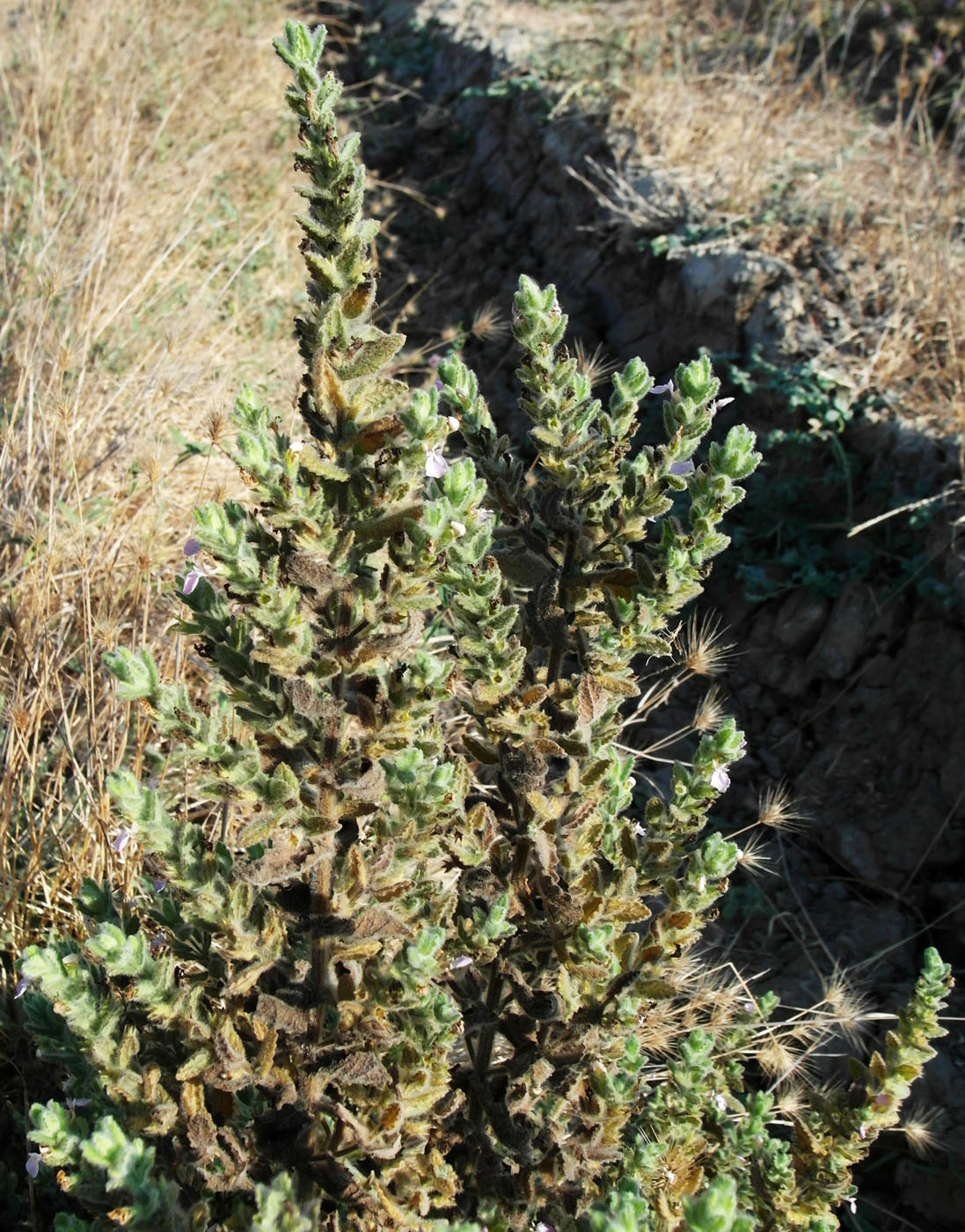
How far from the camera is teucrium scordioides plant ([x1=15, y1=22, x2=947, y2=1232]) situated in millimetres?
1563

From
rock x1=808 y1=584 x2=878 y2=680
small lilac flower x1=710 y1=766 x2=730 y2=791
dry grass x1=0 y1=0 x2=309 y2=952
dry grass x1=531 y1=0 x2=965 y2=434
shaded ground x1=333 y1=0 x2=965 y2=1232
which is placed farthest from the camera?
dry grass x1=531 y1=0 x2=965 y2=434

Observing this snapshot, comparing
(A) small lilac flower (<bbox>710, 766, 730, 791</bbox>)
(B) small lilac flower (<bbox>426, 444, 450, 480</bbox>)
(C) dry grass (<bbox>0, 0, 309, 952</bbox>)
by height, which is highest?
(B) small lilac flower (<bbox>426, 444, 450, 480</bbox>)

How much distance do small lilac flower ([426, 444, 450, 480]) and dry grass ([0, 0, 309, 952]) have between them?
50.1 inches

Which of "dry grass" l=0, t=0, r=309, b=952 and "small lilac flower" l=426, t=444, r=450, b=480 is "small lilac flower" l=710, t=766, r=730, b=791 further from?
"dry grass" l=0, t=0, r=309, b=952

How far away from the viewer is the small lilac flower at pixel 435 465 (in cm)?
156

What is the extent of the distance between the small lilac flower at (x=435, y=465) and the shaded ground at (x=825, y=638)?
7.06ft

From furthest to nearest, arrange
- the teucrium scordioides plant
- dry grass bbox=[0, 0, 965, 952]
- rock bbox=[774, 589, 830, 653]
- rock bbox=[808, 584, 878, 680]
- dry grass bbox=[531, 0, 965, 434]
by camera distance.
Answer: dry grass bbox=[531, 0, 965, 434]
rock bbox=[774, 589, 830, 653]
rock bbox=[808, 584, 878, 680]
dry grass bbox=[0, 0, 965, 952]
the teucrium scordioides plant

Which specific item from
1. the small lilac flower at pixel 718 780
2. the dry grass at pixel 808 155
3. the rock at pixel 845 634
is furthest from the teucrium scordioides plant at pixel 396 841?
the dry grass at pixel 808 155

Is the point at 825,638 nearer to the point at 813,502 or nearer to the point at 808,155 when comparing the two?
the point at 813,502

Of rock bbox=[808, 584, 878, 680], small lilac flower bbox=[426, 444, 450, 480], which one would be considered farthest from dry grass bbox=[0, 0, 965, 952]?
small lilac flower bbox=[426, 444, 450, 480]

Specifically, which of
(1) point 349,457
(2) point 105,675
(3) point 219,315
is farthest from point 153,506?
(1) point 349,457

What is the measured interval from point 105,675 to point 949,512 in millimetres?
2791

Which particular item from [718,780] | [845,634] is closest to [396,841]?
[718,780]

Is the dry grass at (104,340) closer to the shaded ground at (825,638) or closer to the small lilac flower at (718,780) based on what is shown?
the shaded ground at (825,638)
